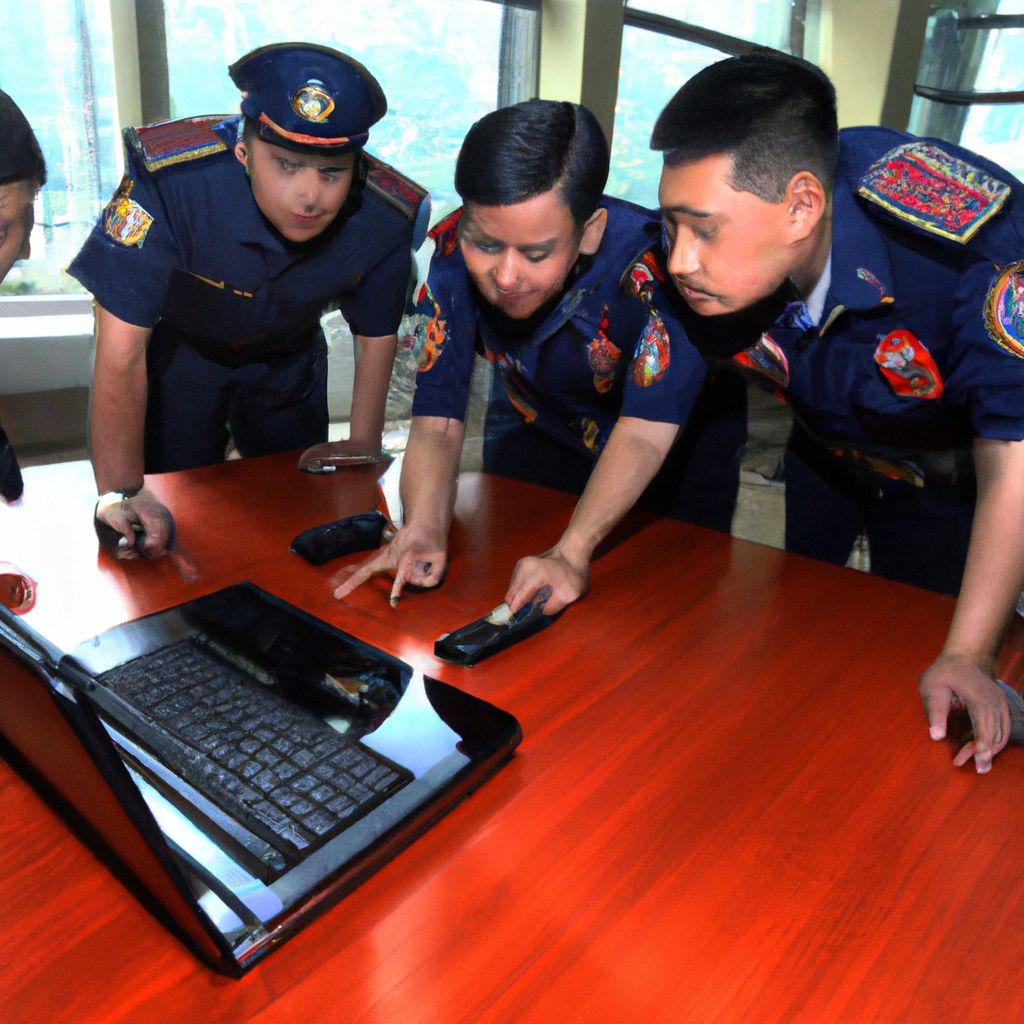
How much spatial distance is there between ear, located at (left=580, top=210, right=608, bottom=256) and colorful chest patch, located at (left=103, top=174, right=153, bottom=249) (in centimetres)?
73

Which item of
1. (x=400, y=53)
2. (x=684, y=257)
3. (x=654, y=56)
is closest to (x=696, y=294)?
(x=684, y=257)

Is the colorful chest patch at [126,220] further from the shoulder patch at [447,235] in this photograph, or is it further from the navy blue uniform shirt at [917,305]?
the navy blue uniform shirt at [917,305]

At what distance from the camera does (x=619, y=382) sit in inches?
57.0

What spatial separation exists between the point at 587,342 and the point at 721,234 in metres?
0.41

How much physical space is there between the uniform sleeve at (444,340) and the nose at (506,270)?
236 millimetres

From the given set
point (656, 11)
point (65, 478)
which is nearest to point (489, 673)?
point (65, 478)

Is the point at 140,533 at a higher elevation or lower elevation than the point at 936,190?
lower

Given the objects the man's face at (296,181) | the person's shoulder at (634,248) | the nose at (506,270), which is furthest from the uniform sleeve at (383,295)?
the nose at (506,270)

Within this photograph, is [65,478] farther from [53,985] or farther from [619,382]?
[53,985]

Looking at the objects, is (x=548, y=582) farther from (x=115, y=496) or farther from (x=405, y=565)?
(x=115, y=496)

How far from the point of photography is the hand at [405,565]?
3.65ft

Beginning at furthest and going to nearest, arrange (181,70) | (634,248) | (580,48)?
(580,48) < (181,70) < (634,248)

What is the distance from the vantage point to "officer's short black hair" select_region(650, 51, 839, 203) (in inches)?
38.6

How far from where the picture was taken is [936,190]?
107cm
